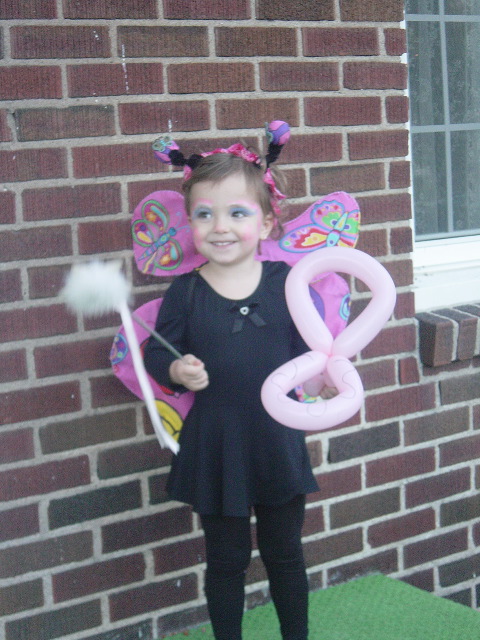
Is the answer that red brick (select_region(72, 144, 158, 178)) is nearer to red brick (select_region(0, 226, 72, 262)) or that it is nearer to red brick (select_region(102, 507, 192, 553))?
red brick (select_region(0, 226, 72, 262))

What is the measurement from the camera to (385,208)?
2.95 meters

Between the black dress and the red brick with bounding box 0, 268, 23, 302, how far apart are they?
45cm

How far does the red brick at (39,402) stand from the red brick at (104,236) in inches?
15.8

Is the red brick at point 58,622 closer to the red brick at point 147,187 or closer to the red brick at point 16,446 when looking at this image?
the red brick at point 16,446

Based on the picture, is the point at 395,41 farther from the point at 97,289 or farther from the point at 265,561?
the point at 265,561

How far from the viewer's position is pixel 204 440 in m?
2.19

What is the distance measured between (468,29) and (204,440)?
221 cm

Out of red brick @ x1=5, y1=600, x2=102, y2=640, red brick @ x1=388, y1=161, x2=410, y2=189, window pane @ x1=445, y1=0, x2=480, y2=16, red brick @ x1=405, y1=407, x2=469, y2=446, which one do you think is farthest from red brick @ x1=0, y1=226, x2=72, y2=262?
window pane @ x1=445, y1=0, x2=480, y2=16

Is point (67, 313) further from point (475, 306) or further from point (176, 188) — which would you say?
point (475, 306)

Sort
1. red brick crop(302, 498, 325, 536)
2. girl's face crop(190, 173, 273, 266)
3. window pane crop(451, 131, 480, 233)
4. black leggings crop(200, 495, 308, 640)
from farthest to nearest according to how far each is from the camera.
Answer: window pane crop(451, 131, 480, 233)
red brick crop(302, 498, 325, 536)
black leggings crop(200, 495, 308, 640)
girl's face crop(190, 173, 273, 266)

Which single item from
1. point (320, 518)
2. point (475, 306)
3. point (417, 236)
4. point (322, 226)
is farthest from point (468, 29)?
point (320, 518)

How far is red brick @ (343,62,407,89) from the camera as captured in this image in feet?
9.35

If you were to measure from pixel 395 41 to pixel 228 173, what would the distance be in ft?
3.65

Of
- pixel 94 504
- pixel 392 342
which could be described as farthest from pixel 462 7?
pixel 94 504
